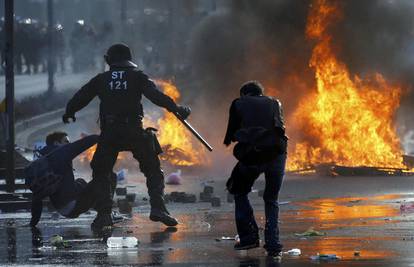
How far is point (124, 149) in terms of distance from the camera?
16.2m

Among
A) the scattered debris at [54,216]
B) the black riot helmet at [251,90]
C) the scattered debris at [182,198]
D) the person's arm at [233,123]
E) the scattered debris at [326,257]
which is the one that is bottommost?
the scattered debris at [326,257]

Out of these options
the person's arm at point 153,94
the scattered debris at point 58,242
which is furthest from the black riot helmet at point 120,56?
the scattered debris at point 58,242

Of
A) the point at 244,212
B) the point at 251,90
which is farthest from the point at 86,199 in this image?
the point at 251,90

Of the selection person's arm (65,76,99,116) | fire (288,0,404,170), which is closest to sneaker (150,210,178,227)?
person's arm (65,76,99,116)

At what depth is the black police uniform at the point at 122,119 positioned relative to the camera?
15922mm

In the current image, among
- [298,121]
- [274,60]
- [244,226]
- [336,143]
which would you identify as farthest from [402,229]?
[274,60]

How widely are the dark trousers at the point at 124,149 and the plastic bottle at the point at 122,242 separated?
7.62 feet

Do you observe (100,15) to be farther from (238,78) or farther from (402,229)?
(402,229)

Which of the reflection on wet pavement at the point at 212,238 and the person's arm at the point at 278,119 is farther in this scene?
the person's arm at the point at 278,119

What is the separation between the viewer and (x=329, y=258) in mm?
12180

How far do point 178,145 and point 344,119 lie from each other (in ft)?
15.6

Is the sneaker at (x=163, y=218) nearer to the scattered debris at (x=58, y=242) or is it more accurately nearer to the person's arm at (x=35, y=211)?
the person's arm at (x=35, y=211)

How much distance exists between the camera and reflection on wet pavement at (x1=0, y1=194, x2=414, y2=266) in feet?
40.8

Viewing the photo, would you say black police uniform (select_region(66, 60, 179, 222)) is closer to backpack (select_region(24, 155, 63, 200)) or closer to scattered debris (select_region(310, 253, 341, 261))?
backpack (select_region(24, 155, 63, 200))
